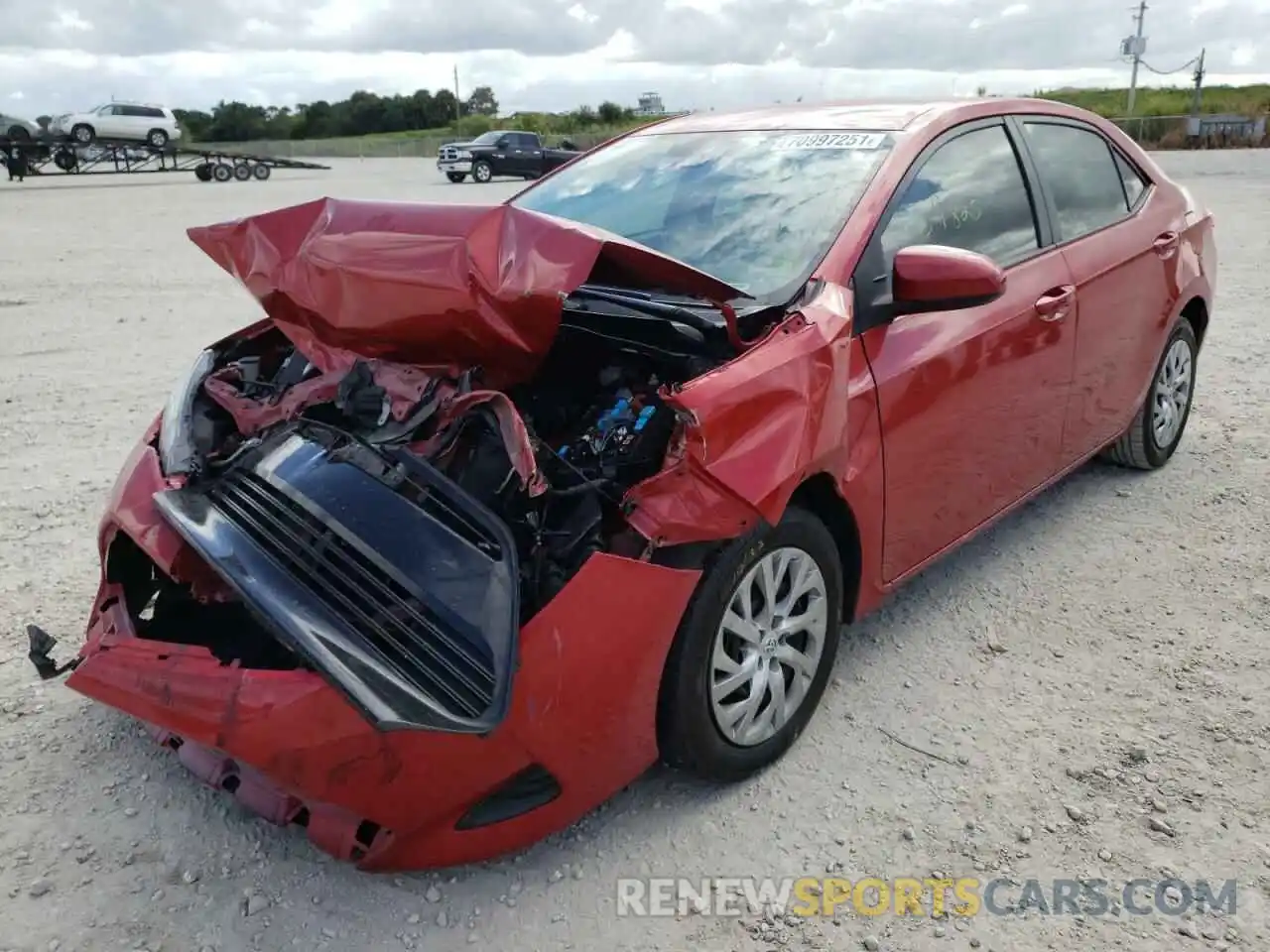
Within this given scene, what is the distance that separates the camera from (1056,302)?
3574 millimetres

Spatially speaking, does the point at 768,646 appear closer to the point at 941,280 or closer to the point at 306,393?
the point at 941,280

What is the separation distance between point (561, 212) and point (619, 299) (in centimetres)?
107

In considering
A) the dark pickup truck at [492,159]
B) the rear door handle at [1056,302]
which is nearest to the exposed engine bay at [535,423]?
the rear door handle at [1056,302]

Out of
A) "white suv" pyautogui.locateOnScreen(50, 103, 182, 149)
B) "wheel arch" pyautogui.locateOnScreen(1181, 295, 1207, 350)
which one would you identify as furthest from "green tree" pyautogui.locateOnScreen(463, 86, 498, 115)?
"wheel arch" pyautogui.locateOnScreen(1181, 295, 1207, 350)

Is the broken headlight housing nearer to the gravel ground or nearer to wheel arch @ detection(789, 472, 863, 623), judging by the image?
the gravel ground

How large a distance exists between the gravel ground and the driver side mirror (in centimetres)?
120

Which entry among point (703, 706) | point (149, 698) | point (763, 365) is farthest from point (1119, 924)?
point (149, 698)

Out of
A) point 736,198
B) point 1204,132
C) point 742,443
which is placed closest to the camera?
point 742,443

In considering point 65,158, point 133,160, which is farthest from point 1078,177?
point 133,160

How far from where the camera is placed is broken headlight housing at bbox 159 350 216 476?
9.14ft

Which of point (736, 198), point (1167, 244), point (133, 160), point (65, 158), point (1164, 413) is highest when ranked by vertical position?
point (65, 158)

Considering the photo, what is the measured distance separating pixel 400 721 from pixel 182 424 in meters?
1.52

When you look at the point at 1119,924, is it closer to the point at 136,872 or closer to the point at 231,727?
the point at 231,727

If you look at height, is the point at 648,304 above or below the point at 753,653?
above
